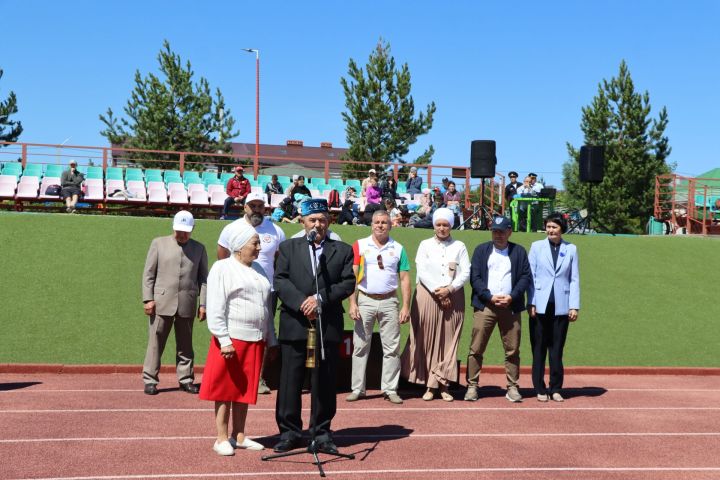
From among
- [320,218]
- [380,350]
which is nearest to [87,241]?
[380,350]

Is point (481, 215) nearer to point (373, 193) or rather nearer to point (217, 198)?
point (373, 193)

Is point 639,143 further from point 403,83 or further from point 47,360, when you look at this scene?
point 47,360

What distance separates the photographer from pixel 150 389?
9.65m

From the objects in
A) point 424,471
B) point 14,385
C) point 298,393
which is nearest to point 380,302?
point 298,393

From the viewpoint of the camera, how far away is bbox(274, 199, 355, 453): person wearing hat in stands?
7.13 metres

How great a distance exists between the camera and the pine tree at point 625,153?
5306 cm

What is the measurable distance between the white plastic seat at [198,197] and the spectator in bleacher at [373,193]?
6.02m

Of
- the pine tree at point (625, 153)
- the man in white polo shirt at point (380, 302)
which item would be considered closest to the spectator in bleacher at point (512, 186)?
the man in white polo shirt at point (380, 302)

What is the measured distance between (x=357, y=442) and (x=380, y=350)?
9.29 feet

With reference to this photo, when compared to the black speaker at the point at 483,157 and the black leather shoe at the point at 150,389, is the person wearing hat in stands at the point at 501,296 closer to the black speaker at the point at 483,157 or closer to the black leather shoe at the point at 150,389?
the black leather shoe at the point at 150,389

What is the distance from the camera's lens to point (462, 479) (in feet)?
20.9

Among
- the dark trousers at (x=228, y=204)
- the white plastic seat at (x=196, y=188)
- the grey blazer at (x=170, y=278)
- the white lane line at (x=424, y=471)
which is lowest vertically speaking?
the white lane line at (x=424, y=471)

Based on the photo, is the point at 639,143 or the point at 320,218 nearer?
the point at 320,218

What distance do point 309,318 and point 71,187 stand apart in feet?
56.9
